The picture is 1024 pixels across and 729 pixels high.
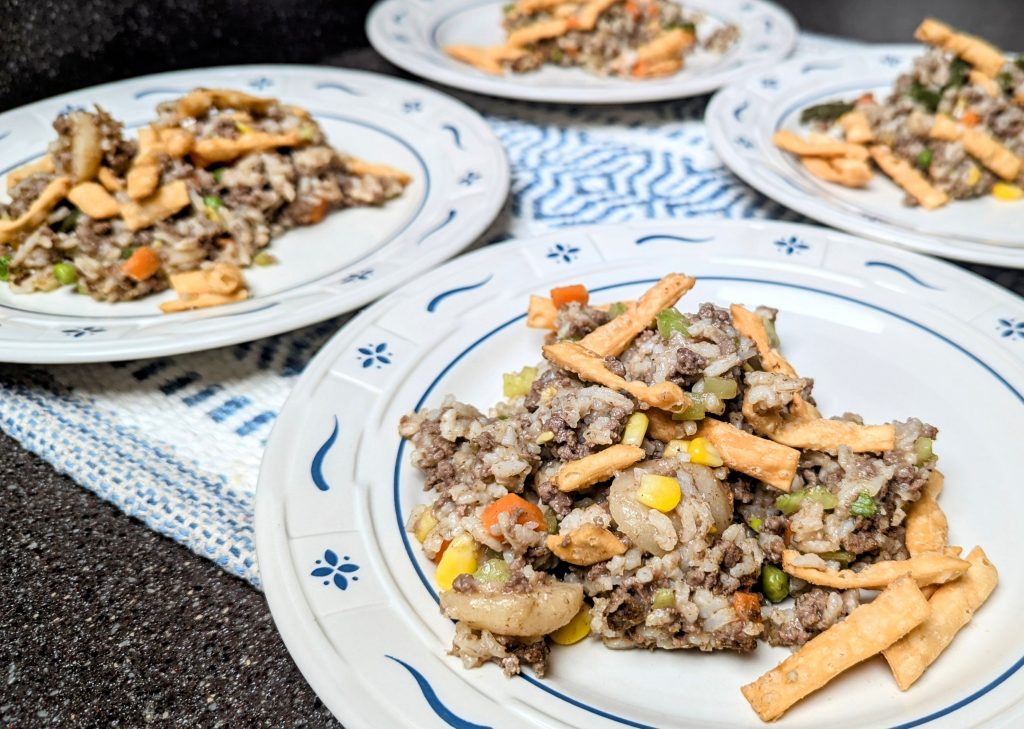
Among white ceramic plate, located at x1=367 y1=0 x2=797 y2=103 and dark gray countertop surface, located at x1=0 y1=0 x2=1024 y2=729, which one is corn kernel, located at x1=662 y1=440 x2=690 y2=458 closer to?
dark gray countertop surface, located at x1=0 y1=0 x2=1024 y2=729

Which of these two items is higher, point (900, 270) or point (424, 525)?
point (900, 270)

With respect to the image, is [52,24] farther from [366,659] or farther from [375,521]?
[366,659]

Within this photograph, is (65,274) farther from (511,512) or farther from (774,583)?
(774,583)

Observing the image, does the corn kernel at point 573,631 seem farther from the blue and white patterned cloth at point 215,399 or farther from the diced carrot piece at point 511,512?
the blue and white patterned cloth at point 215,399

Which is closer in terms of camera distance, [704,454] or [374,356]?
[704,454]

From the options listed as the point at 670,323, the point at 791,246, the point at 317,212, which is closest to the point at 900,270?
the point at 791,246

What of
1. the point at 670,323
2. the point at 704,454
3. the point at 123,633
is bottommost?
the point at 123,633
